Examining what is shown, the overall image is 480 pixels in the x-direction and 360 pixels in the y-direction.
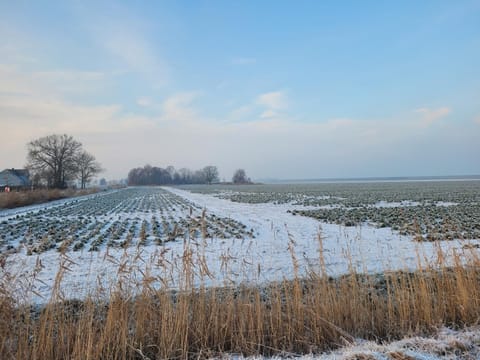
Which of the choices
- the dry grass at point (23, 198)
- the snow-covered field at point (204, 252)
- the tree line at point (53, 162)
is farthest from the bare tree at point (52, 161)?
the snow-covered field at point (204, 252)

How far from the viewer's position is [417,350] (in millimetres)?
3205

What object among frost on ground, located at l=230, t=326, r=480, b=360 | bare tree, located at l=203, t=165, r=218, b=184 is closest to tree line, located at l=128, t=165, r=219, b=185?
bare tree, located at l=203, t=165, r=218, b=184

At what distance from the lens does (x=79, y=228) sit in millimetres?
14344

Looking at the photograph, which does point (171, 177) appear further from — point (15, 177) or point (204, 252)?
point (204, 252)

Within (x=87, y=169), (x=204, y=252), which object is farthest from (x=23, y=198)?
(x=87, y=169)

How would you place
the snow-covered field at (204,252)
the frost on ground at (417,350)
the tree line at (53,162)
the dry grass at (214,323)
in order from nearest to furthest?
the frost on ground at (417,350) < the dry grass at (214,323) < the snow-covered field at (204,252) < the tree line at (53,162)

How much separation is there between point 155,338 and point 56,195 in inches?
1714

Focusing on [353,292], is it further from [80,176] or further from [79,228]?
[80,176]

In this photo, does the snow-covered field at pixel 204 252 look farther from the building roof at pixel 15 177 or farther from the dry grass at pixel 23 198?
the building roof at pixel 15 177

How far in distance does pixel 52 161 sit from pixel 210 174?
108 metres

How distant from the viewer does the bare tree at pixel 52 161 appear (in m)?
66.4

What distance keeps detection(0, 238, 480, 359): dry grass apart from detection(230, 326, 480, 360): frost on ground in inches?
11.3

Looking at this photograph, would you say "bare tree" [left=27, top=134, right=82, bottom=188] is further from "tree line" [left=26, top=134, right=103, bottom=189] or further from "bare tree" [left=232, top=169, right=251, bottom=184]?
"bare tree" [left=232, top=169, right=251, bottom=184]

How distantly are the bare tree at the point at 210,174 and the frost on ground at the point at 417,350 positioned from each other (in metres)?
168
